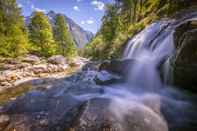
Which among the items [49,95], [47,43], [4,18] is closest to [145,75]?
[49,95]

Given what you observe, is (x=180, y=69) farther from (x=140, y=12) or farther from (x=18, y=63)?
(x=140, y=12)

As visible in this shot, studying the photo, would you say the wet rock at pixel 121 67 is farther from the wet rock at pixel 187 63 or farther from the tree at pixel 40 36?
the tree at pixel 40 36

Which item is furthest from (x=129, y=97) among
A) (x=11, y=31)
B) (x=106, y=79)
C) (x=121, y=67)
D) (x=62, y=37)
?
(x=62, y=37)

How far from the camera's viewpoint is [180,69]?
8.37 meters

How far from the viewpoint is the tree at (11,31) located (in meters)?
29.8

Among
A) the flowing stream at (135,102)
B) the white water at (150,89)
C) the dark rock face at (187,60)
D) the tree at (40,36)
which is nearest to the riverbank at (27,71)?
the tree at (40,36)

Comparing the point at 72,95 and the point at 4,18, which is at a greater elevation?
the point at 4,18

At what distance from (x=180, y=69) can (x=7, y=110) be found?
27.1ft

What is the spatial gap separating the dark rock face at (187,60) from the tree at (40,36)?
30622 mm

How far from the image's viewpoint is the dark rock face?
7350 mm

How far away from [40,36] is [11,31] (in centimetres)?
543

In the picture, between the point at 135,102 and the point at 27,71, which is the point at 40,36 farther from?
the point at 135,102

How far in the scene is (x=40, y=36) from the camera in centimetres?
3606

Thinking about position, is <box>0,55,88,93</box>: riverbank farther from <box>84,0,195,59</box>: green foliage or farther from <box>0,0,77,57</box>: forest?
<box>84,0,195,59</box>: green foliage
